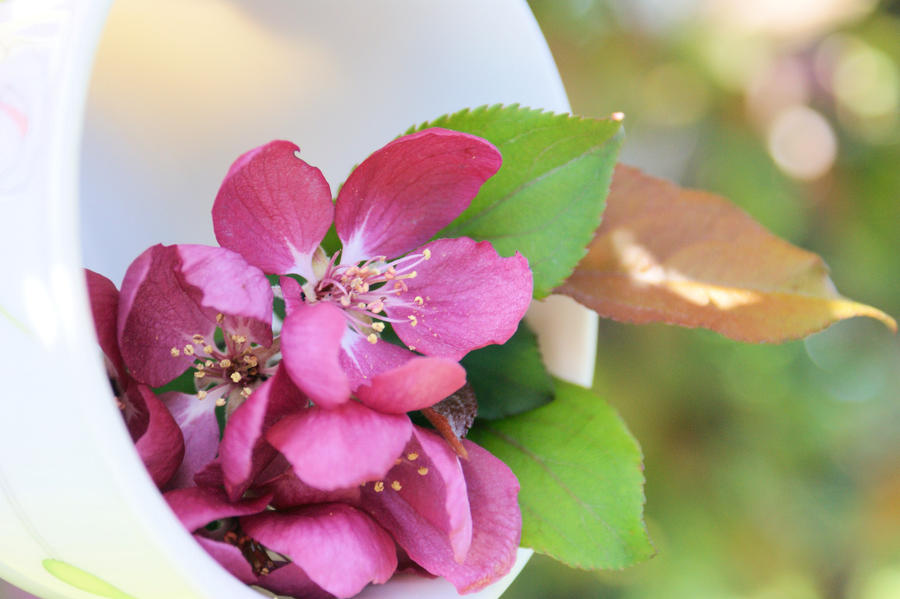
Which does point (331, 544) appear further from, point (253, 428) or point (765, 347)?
point (765, 347)

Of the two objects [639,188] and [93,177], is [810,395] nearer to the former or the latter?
[639,188]

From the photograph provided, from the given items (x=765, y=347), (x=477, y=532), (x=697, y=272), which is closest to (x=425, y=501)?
(x=477, y=532)

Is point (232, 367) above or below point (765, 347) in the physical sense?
above

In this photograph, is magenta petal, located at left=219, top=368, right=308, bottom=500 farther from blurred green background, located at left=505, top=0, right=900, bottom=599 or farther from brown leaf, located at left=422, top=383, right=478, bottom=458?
blurred green background, located at left=505, top=0, right=900, bottom=599

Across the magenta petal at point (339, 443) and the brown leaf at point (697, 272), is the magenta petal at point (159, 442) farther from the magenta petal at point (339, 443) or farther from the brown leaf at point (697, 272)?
the brown leaf at point (697, 272)

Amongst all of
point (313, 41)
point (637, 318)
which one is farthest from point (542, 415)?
point (313, 41)

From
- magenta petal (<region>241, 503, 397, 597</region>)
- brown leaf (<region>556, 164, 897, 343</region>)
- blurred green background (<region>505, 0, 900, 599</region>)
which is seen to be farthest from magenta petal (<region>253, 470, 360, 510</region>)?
blurred green background (<region>505, 0, 900, 599</region>)
